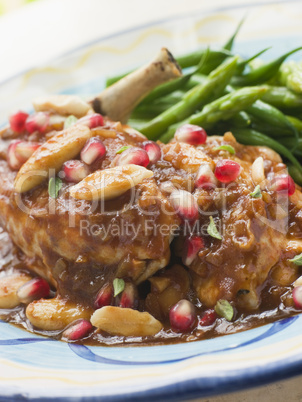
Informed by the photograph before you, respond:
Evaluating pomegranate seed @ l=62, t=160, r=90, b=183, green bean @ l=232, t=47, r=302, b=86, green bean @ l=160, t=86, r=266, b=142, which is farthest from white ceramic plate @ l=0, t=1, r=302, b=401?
green bean @ l=232, t=47, r=302, b=86

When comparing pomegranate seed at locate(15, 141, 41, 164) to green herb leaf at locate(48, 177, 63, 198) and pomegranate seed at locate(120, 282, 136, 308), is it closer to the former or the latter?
green herb leaf at locate(48, 177, 63, 198)

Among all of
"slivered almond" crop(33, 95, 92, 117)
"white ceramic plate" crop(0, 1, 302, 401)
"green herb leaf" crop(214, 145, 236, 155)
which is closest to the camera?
"white ceramic plate" crop(0, 1, 302, 401)

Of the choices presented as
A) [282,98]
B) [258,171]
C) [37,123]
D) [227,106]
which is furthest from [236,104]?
[37,123]

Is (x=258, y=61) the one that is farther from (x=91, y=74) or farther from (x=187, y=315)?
(x=187, y=315)

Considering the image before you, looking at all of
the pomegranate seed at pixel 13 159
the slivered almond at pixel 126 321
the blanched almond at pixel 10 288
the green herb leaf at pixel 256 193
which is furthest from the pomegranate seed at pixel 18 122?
the green herb leaf at pixel 256 193

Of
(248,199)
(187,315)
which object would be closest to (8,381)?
(187,315)

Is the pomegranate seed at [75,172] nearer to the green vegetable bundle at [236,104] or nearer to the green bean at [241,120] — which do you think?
the green vegetable bundle at [236,104]
